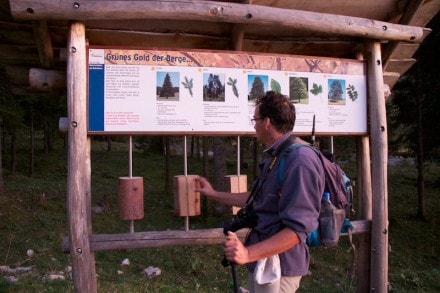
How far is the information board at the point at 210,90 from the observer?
4.33 m

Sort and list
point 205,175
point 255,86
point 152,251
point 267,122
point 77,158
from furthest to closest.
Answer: point 205,175 → point 152,251 → point 255,86 → point 77,158 → point 267,122

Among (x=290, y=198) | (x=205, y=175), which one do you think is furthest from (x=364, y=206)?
(x=205, y=175)

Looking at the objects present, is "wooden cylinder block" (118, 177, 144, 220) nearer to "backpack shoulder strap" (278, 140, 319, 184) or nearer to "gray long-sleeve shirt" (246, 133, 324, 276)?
"gray long-sleeve shirt" (246, 133, 324, 276)

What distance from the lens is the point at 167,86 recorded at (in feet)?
14.7

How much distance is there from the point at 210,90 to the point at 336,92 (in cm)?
141

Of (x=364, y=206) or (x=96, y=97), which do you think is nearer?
(x=96, y=97)

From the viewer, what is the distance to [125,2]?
161 inches

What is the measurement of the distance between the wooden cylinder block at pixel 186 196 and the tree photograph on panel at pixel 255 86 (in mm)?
979

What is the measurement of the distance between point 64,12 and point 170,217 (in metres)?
11.7

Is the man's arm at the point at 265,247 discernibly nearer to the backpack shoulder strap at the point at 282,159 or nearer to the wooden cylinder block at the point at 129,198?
the backpack shoulder strap at the point at 282,159

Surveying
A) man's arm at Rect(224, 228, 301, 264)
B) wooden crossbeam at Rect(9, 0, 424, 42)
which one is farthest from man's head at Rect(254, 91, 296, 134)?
wooden crossbeam at Rect(9, 0, 424, 42)

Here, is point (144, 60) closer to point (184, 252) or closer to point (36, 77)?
point (36, 77)

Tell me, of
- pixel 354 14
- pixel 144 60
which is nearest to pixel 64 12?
pixel 144 60

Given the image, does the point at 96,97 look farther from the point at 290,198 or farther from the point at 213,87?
the point at 290,198
